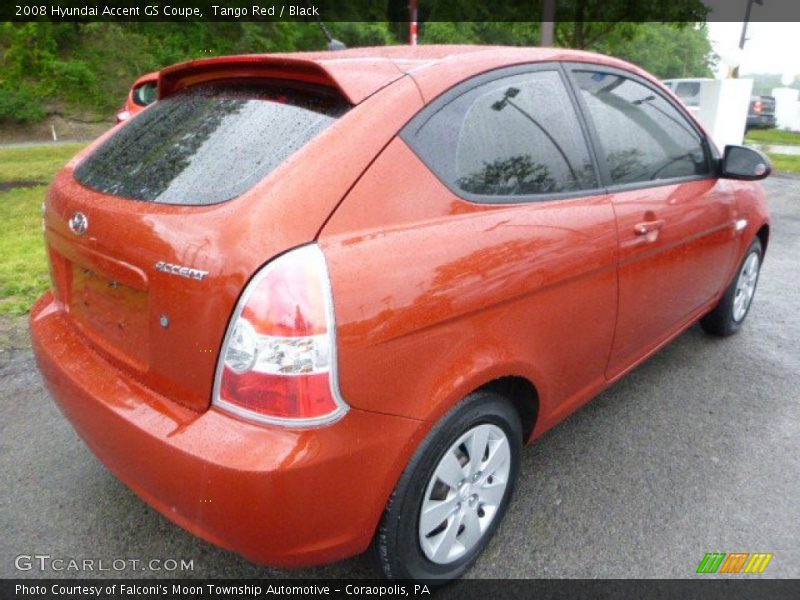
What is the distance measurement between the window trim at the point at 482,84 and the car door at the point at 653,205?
7cm

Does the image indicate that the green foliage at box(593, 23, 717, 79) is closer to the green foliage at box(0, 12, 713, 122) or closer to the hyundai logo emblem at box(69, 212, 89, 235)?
the green foliage at box(0, 12, 713, 122)

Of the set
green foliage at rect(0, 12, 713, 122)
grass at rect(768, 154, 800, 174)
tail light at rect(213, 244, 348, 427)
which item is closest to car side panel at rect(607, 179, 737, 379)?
A: tail light at rect(213, 244, 348, 427)

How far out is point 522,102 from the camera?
214cm

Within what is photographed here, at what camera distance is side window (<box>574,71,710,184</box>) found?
2.45 meters

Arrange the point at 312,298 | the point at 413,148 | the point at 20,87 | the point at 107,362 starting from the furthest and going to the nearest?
1. the point at 20,87
2. the point at 107,362
3. the point at 413,148
4. the point at 312,298

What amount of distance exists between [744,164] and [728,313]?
1.14 metres

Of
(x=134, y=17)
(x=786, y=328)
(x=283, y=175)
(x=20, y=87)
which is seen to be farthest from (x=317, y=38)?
(x=283, y=175)

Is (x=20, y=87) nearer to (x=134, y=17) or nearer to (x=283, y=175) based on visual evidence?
(x=134, y=17)

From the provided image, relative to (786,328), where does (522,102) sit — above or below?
above

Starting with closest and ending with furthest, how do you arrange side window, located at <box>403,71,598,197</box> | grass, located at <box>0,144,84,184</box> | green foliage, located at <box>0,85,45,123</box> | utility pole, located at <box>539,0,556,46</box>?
side window, located at <box>403,71,598,197</box>
grass, located at <box>0,144,84,184</box>
utility pole, located at <box>539,0,556,46</box>
green foliage, located at <box>0,85,45,123</box>

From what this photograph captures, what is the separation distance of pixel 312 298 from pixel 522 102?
1153 millimetres

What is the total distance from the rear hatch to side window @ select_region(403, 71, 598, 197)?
303mm

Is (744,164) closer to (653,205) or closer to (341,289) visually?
(653,205)

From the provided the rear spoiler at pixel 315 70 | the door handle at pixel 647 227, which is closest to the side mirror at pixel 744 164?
the door handle at pixel 647 227
